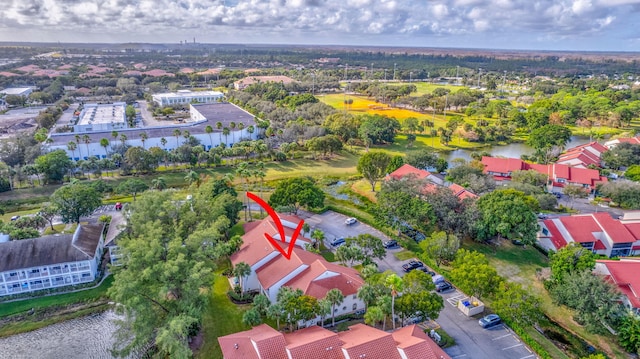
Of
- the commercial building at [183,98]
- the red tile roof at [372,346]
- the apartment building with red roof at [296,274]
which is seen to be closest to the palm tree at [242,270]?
the apartment building with red roof at [296,274]

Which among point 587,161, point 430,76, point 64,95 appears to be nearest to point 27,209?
point 587,161

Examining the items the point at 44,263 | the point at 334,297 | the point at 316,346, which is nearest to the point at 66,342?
the point at 44,263

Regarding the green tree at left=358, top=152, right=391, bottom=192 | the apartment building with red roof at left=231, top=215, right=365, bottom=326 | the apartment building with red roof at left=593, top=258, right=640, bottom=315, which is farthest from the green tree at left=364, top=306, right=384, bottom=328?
the green tree at left=358, top=152, right=391, bottom=192

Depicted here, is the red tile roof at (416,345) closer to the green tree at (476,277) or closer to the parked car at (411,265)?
the green tree at (476,277)

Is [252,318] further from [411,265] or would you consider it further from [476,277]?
[476,277]

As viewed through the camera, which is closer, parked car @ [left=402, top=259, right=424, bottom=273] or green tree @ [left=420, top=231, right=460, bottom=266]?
green tree @ [left=420, top=231, right=460, bottom=266]

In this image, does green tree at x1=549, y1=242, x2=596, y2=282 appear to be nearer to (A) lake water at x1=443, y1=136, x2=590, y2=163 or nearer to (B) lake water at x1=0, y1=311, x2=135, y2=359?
(B) lake water at x1=0, y1=311, x2=135, y2=359
